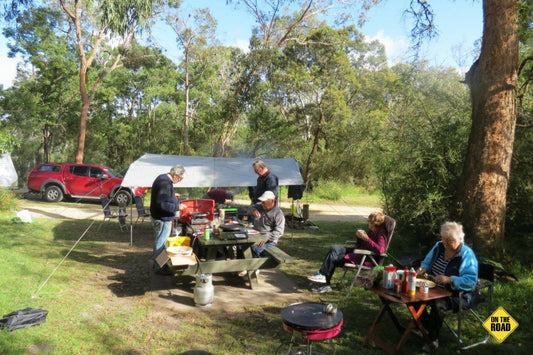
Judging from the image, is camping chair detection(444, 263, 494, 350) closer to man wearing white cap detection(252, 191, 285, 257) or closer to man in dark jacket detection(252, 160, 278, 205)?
man wearing white cap detection(252, 191, 285, 257)

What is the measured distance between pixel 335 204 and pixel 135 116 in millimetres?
13983

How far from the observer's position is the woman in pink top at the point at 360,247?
4.65 metres

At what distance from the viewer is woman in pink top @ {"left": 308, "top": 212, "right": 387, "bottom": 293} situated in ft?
15.3

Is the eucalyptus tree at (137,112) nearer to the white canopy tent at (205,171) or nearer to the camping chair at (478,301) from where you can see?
the white canopy tent at (205,171)

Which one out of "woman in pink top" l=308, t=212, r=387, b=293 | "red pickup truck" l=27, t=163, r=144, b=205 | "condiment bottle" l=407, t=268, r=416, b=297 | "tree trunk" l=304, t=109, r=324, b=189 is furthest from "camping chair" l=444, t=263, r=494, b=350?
"tree trunk" l=304, t=109, r=324, b=189

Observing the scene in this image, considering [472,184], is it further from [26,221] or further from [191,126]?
[191,126]

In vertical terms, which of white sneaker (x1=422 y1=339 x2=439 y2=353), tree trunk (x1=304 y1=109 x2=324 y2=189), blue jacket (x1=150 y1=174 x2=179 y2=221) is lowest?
white sneaker (x1=422 y1=339 x2=439 y2=353)

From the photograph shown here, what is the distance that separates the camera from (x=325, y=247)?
7.29 metres

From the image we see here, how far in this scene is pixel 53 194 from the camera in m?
→ 12.7

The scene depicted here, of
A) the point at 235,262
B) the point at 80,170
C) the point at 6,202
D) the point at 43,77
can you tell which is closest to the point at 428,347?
the point at 235,262

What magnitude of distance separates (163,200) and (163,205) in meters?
0.06

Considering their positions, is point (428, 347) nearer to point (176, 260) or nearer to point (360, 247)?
point (360, 247)

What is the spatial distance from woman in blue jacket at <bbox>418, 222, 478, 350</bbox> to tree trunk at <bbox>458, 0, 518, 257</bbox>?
201 centimetres

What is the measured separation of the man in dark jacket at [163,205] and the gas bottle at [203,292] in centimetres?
96
